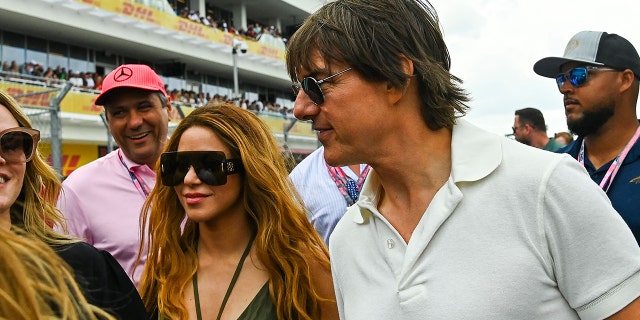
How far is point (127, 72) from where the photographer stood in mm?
3801

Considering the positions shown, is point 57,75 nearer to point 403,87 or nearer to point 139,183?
point 139,183

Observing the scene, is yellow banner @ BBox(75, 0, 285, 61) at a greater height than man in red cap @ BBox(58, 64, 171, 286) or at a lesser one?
greater

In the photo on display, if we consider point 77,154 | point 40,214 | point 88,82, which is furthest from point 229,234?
point 77,154

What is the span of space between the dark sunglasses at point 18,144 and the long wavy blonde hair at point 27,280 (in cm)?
127

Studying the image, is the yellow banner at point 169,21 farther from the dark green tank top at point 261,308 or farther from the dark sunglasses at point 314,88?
the dark sunglasses at point 314,88

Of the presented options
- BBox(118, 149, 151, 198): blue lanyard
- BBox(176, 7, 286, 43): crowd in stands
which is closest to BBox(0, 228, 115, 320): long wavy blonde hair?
BBox(118, 149, 151, 198): blue lanyard

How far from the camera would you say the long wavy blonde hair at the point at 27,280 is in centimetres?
96

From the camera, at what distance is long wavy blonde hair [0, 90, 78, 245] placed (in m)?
2.33

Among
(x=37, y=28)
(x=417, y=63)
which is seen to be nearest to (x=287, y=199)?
(x=417, y=63)

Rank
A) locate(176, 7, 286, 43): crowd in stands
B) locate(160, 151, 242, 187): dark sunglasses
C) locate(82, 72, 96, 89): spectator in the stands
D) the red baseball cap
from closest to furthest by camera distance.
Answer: locate(160, 151, 242, 187): dark sunglasses, the red baseball cap, locate(82, 72, 96, 89): spectator in the stands, locate(176, 7, 286, 43): crowd in stands

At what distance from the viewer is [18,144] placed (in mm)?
2316

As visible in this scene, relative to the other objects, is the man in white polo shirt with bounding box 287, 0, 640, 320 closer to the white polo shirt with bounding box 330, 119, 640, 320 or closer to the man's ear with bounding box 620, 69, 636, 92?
the white polo shirt with bounding box 330, 119, 640, 320

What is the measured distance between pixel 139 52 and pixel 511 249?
2584cm

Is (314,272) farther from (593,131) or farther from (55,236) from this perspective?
(593,131)
